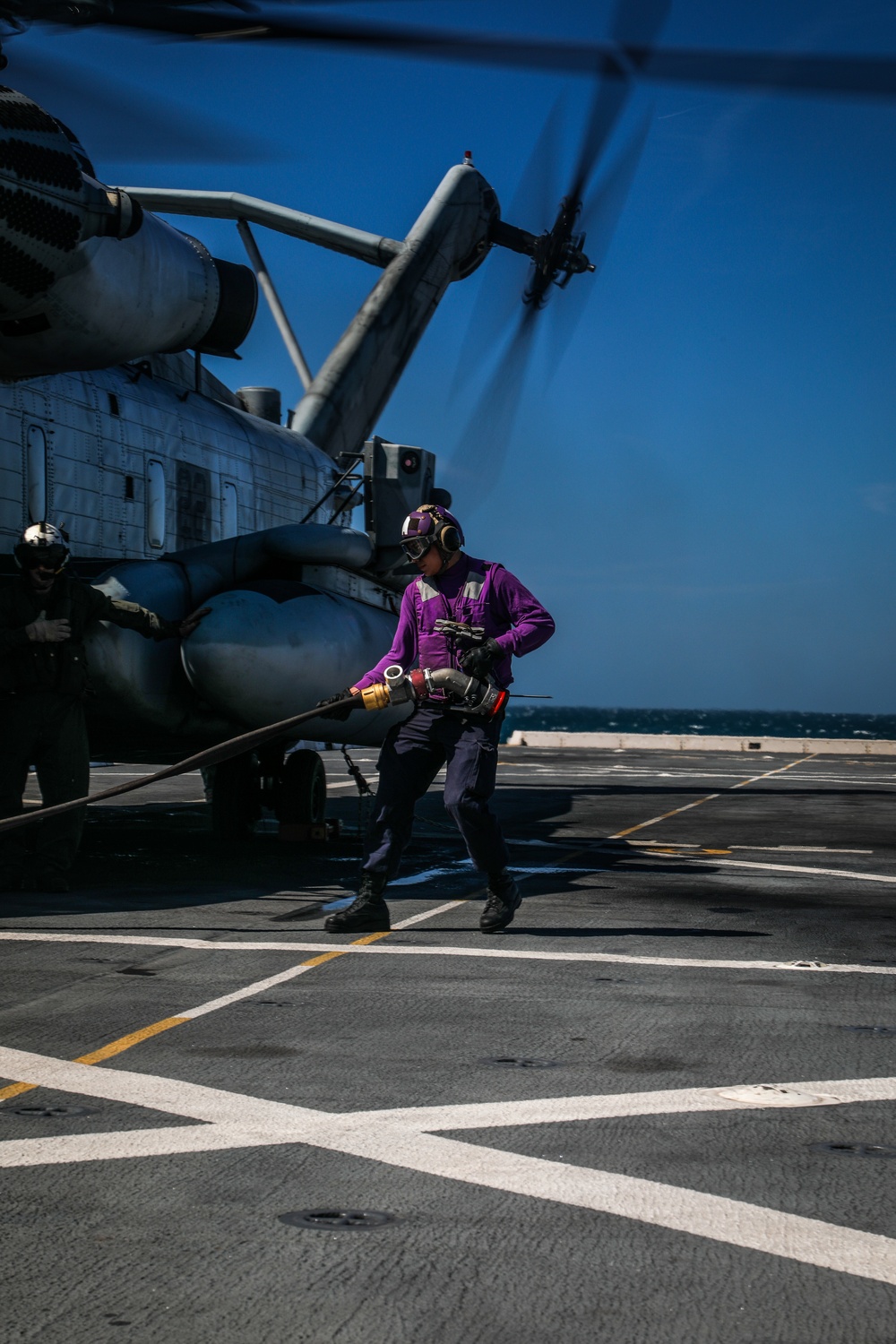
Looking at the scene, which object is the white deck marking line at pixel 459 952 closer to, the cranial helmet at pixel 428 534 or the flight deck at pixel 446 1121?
the flight deck at pixel 446 1121

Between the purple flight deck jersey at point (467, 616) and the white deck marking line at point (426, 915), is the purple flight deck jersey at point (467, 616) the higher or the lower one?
the higher one

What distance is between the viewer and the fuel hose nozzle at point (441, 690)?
7859mm

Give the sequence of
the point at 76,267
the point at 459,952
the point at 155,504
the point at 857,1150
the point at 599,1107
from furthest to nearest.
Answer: the point at 155,504 → the point at 76,267 → the point at 459,952 → the point at 599,1107 → the point at 857,1150

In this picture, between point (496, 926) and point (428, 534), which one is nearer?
point (496, 926)

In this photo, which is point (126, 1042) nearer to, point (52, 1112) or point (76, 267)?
point (52, 1112)

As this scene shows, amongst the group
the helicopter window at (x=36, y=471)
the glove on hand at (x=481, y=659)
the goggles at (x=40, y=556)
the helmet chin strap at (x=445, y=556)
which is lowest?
the glove on hand at (x=481, y=659)

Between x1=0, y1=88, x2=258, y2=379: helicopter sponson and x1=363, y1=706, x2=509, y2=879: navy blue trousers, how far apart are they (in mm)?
A: 3655

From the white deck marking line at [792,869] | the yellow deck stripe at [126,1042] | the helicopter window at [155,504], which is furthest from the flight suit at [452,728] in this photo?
the helicopter window at [155,504]

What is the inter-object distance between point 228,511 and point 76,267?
5.41 metres

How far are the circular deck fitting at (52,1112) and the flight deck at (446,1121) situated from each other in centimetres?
1

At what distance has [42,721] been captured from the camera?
377 inches

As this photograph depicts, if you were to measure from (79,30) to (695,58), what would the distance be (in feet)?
9.59

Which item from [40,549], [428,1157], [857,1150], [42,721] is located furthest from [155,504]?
[857,1150]

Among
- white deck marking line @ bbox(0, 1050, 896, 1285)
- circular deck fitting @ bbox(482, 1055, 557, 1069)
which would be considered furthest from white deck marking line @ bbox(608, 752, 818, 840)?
white deck marking line @ bbox(0, 1050, 896, 1285)
